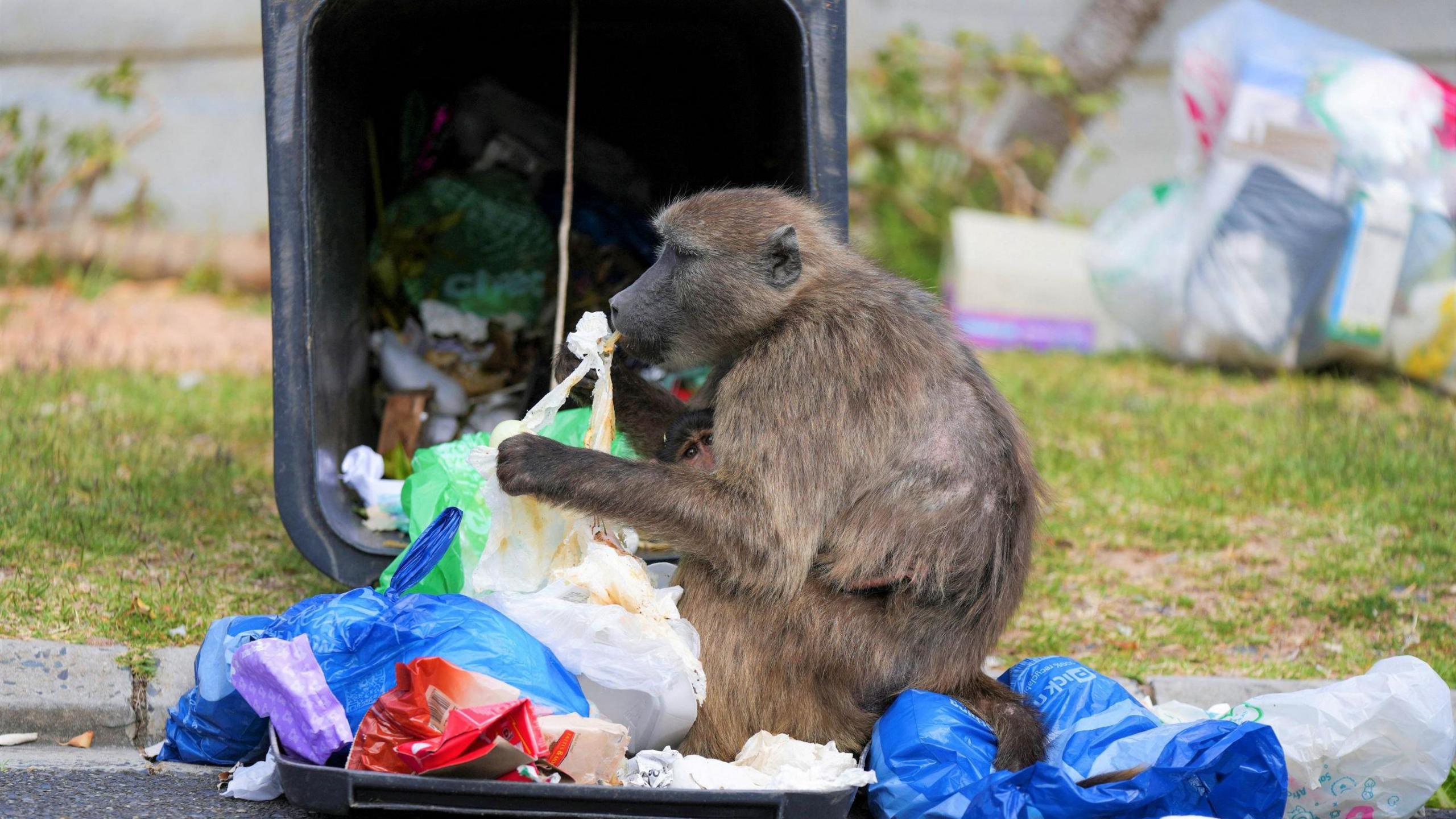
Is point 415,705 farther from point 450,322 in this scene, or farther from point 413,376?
point 450,322

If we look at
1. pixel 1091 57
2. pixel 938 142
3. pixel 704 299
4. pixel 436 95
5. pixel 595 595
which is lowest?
pixel 595 595

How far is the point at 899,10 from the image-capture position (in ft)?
33.9

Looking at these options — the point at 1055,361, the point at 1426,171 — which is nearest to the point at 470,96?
the point at 1055,361

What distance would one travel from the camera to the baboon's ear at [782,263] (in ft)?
10.5

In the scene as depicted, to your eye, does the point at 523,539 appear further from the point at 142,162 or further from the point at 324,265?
the point at 142,162

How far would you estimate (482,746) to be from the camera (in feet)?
8.12

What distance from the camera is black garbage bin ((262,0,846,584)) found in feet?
11.3

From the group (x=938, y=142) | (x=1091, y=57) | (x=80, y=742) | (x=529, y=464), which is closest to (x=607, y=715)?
(x=529, y=464)

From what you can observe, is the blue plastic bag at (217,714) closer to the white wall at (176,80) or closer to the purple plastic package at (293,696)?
the purple plastic package at (293,696)

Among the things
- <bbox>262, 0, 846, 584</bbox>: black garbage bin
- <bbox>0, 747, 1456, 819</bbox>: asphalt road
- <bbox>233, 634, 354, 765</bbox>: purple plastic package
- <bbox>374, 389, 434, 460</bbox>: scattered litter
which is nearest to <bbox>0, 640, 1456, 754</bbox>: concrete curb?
<bbox>0, 747, 1456, 819</bbox>: asphalt road

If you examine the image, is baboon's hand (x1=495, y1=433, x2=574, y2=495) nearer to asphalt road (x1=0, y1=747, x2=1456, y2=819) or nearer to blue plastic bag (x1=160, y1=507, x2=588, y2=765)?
blue plastic bag (x1=160, y1=507, x2=588, y2=765)

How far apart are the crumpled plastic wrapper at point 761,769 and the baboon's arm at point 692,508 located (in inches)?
12.9

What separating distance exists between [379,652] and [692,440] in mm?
902

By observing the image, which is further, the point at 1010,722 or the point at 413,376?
the point at 413,376
